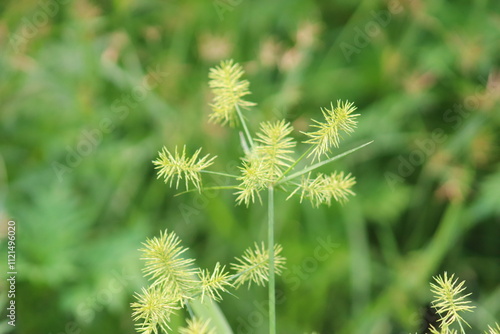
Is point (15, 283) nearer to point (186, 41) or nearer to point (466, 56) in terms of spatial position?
point (186, 41)

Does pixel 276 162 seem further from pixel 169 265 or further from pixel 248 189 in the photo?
pixel 169 265

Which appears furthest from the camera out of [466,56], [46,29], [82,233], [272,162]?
[46,29]

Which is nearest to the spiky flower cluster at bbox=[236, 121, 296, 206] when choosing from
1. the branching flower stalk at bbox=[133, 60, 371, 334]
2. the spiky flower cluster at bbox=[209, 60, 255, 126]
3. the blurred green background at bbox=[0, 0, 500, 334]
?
the branching flower stalk at bbox=[133, 60, 371, 334]

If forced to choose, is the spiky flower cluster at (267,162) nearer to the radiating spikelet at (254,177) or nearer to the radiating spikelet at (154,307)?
Result: the radiating spikelet at (254,177)

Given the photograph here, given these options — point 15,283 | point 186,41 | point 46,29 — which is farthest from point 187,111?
point 15,283

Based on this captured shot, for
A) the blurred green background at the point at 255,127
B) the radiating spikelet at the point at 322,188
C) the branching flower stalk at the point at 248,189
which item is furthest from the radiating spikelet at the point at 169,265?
the blurred green background at the point at 255,127

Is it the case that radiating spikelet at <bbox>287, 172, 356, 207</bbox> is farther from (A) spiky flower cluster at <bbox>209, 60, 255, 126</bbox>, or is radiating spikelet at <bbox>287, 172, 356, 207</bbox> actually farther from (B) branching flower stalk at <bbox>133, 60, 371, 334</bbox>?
(A) spiky flower cluster at <bbox>209, 60, 255, 126</bbox>

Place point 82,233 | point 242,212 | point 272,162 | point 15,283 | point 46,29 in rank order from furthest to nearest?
1. point 46,29
2. point 242,212
3. point 82,233
4. point 15,283
5. point 272,162

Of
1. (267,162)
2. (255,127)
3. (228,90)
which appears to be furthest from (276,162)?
(255,127)
